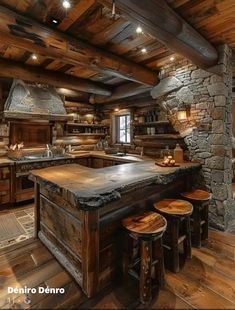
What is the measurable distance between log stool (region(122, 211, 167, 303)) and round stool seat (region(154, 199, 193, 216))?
7.1 inches

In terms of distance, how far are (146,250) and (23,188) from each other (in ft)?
10.2

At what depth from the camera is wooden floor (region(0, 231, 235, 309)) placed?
170 cm

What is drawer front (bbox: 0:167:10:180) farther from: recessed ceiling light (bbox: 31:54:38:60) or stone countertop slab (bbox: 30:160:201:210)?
recessed ceiling light (bbox: 31:54:38:60)

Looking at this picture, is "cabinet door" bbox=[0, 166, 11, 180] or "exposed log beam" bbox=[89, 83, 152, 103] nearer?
"cabinet door" bbox=[0, 166, 11, 180]

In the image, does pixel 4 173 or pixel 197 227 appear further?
pixel 4 173

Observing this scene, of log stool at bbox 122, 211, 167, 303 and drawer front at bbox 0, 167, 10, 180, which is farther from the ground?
drawer front at bbox 0, 167, 10, 180

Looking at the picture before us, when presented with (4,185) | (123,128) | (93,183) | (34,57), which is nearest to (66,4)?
(34,57)

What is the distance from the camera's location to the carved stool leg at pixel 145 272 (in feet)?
5.68

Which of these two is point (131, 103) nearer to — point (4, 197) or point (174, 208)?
point (174, 208)

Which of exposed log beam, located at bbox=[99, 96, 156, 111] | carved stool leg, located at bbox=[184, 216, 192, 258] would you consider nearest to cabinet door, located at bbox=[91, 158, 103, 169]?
exposed log beam, located at bbox=[99, 96, 156, 111]

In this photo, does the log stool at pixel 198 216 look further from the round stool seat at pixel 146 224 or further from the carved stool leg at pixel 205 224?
the round stool seat at pixel 146 224

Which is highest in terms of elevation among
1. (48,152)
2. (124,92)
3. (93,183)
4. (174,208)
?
(124,92)

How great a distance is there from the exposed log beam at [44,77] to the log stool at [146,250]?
3.55m

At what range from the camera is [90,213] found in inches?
68.3
